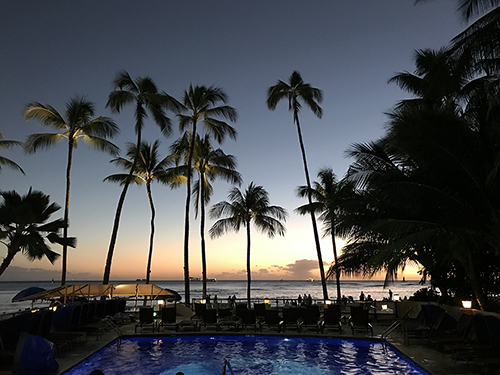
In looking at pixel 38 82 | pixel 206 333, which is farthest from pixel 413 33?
pixel 38 82

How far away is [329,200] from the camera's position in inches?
473

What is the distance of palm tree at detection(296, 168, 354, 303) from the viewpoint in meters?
11.0

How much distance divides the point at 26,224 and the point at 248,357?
1019cm

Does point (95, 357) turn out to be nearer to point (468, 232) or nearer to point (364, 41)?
point (468, 232)

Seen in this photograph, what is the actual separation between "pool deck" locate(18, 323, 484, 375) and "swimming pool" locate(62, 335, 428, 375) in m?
0.17

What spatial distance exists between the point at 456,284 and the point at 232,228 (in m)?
15.0

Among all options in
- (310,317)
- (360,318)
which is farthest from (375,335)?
(310,317)

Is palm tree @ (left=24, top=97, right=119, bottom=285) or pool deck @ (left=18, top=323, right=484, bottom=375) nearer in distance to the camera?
pool deck @ (left=18, top=323, right=484, bottom=375)

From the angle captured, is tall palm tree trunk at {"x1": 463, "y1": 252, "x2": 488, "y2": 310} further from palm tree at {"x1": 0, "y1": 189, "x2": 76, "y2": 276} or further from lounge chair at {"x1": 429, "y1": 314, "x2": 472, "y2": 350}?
palm tree at {"x1": 0, "y1": 189, "x2": 76, "y2": 276}

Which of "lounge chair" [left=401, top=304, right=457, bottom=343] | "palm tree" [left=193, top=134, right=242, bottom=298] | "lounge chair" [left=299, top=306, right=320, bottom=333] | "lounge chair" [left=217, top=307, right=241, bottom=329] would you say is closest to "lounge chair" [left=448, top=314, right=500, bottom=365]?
"lounge chair" [left=401, top=304, right=457, bottom=343]

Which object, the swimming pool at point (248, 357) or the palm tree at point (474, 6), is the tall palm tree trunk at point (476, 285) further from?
the palm tree at point (474, 6)

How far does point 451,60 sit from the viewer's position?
716 cm

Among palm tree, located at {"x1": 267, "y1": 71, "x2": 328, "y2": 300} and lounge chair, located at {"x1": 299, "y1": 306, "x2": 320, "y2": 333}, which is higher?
palm tree, located at {"x1": 267, "y1": 71, "x2": 328, "y2": 300}

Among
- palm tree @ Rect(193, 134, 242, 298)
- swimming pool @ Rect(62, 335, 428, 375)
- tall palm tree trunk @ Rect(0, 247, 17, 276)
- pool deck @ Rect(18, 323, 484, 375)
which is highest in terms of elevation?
palm tree @ Rect(193, 134, 242, 298)
